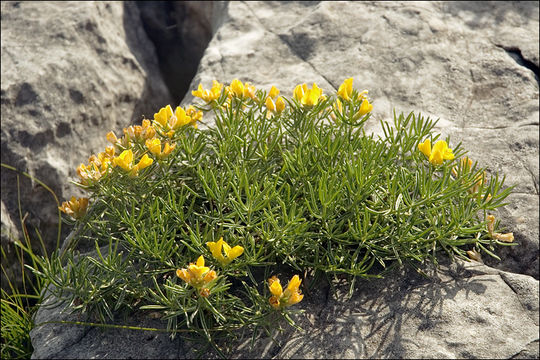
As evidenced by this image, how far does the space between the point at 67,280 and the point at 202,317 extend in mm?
666

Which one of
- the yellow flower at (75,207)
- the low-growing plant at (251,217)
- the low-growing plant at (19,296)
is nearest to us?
the low-growing plant at (251,217)

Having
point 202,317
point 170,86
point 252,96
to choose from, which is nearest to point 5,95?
point 170,86

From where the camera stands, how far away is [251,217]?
109 inches

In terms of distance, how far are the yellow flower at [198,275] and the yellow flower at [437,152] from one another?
45.3 inches

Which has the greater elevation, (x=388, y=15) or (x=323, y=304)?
(x=388, y=15)

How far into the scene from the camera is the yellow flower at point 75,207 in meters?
2.87

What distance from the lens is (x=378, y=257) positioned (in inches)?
110


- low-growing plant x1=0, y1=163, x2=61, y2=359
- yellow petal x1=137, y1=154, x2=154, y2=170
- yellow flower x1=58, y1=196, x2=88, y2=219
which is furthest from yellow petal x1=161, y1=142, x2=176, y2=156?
low-growing plant x1=0, y1=163, x2=61, y2=359

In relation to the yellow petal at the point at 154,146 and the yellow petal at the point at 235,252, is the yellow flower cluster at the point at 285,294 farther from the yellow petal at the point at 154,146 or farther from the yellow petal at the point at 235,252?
the yellow petal at the point at 154,146

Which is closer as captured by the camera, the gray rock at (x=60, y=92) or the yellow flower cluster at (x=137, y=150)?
the yellow flower cluster at (x=137, y=150)

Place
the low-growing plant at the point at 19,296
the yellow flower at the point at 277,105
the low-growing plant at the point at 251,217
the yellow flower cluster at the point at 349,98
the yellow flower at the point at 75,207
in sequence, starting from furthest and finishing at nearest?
the low-growing plant at the point at 19,296
the yellow flower at the point at 277,105
the yellow flower cluster at the point at 349,98
the yellow flower at the point at 75,207
the low-growing plant at the point at 251,217

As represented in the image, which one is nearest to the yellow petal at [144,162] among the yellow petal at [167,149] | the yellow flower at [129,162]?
the yellow flower at [129,162]

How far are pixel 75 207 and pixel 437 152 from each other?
175 cm

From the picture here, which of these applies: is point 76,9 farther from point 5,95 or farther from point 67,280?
point 67,280
